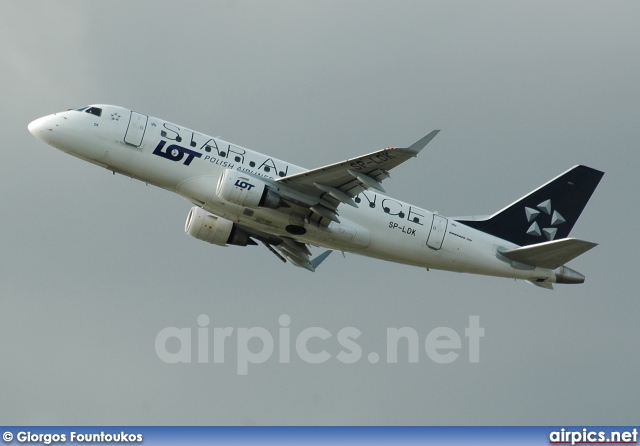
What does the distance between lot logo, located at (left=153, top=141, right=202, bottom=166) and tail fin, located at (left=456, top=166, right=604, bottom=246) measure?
1756 cm

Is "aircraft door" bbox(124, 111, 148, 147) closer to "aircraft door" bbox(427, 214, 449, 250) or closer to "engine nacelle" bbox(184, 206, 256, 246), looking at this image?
"engine nacelle" bbox(184, 206, 256, 246)

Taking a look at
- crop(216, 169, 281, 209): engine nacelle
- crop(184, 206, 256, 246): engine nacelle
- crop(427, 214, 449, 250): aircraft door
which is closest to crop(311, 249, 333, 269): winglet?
crop(184, 206, 256, 246): engine nacelle

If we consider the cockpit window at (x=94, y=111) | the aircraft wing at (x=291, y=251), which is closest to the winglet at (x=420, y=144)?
the aircraft wing at (x=291, y=251)

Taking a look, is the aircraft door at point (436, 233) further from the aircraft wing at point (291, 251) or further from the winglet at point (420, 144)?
the winglet at point (420, 144)

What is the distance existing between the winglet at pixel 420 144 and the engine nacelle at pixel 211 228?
41.2 feet

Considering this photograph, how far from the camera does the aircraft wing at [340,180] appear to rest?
4900cm

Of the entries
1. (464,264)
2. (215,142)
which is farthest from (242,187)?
(464,264)

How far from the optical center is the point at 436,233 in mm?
55625

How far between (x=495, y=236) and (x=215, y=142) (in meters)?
15.7

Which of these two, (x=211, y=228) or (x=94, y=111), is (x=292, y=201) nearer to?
(x=211, y=228)

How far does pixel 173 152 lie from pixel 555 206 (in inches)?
840

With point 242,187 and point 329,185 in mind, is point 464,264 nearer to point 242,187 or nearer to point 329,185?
point 329,185

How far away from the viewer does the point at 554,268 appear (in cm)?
5622

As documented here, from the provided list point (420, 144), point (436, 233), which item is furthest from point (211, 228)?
point (420, 144)
